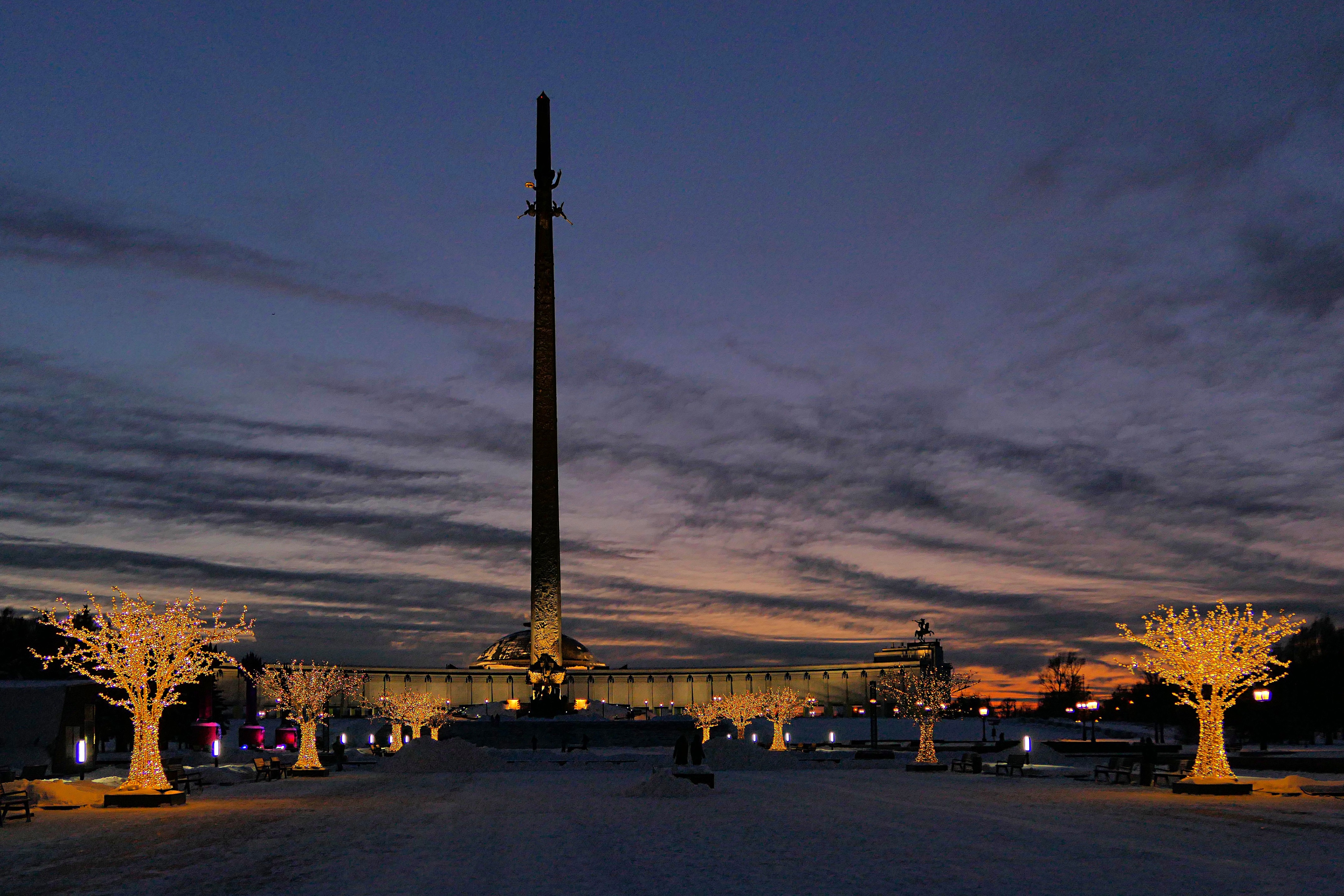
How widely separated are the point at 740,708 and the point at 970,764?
33524 mm

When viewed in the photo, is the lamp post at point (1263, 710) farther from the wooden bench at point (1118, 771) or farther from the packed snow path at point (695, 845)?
the packed snow path at point (695, 845)

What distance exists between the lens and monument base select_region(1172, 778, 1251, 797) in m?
32.0

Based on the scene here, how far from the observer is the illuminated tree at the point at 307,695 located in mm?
49250

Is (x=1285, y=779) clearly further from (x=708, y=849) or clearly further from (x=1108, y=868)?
(x=708, y=849)

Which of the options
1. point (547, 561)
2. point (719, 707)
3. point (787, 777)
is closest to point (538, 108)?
point (547, 561)

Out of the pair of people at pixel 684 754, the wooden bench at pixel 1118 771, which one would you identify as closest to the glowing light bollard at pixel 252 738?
the pair of people at pixel 684 754

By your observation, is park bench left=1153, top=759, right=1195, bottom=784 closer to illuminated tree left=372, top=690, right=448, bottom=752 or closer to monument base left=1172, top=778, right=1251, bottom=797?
monument base left=1172, top=778, right=1251, bottom=797

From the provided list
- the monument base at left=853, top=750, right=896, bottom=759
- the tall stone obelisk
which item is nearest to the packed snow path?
the monument base at left=853, top=750, right=896, bottom=759

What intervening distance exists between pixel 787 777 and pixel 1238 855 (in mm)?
27388

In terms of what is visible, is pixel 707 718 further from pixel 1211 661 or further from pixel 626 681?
pixel 626 681

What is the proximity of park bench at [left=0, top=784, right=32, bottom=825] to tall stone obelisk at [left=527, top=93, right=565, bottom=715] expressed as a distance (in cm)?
6491

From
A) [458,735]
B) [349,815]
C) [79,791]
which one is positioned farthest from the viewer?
[458,735]

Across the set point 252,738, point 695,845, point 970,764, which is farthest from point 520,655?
point 695,845

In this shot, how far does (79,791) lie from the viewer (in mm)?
30797
